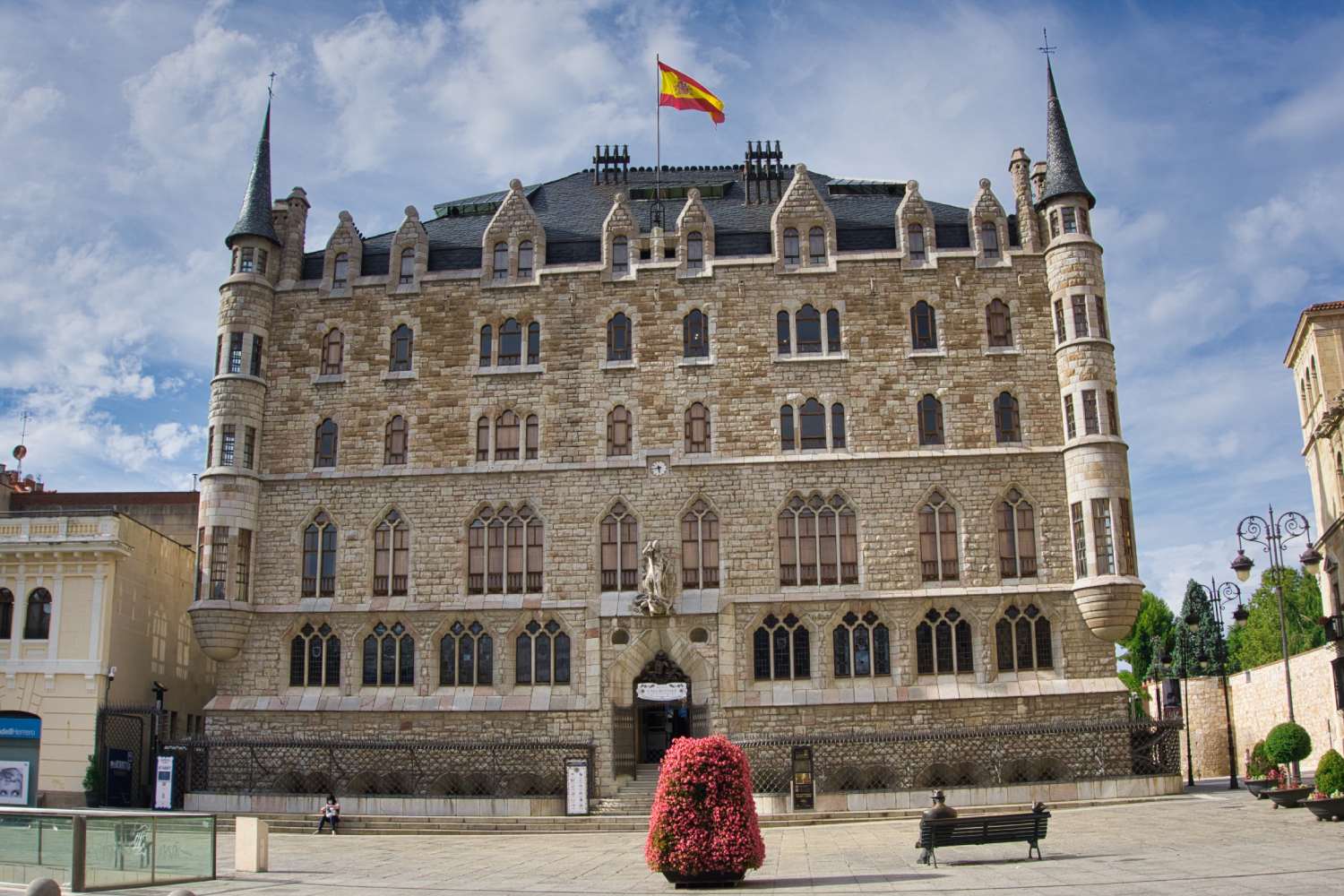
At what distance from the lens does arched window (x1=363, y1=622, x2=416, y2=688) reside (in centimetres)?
3372

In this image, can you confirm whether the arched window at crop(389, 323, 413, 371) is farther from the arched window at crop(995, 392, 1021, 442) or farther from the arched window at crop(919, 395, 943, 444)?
the arched window at crop(995, 392, 1021, 442)

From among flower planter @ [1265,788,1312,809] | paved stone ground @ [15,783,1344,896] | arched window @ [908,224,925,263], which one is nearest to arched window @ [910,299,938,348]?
arched window @ [908,224,925,263]

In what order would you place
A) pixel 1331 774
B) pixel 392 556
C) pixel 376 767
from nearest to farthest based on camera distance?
pixel 1331 774 < pixel 376 767 < pixel 392 556

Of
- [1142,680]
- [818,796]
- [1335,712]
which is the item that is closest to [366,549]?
[818,796]

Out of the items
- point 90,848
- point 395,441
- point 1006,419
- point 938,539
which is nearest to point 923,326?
point 1006,419

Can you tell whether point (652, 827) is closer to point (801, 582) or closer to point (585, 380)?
point (801, 582)

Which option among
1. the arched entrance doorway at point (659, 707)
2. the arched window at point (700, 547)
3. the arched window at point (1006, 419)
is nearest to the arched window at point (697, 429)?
the arched window at point (700, 547)

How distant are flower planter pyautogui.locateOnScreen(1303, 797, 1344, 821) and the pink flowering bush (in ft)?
35.7

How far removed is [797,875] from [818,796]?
11155mm

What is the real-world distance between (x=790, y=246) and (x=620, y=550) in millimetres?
10007

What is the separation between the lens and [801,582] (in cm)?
3344

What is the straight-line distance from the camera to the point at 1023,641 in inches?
1291

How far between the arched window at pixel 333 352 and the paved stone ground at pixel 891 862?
561 inches

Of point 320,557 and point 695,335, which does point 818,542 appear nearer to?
point 695,335
